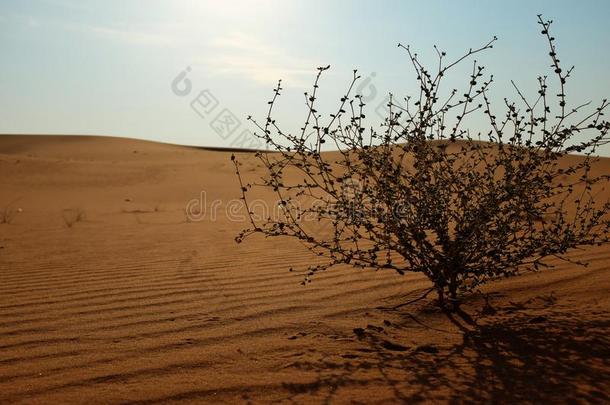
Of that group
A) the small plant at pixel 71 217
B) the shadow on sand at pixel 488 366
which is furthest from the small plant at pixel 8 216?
the shadow on sand at pixel 488 366

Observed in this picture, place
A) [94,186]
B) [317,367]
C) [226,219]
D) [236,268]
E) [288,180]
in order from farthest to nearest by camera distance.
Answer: [288,180] < [94,186] < [226,219] < [236,268] < [317,367]

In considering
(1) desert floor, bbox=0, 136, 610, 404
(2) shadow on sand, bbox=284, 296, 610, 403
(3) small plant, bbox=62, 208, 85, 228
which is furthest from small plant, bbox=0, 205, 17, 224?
(2) shadow on sand, bbox=284, 296, 610, 403

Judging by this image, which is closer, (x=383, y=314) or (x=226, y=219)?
(x=383, y=314)

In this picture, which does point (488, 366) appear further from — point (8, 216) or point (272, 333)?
point (8, 216)

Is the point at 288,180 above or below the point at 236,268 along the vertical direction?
above

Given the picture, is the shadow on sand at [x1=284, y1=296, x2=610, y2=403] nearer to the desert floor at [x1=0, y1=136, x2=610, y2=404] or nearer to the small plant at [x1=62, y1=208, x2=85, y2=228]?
the desert floor at [x1=0, y1=136, x2=610, y2=404]

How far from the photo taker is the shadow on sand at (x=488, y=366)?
89.4 inches

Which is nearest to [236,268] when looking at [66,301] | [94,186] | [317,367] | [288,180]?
[66,301]

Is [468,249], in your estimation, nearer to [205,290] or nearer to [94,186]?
[205,290]

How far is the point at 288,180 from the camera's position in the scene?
1853 centimetres

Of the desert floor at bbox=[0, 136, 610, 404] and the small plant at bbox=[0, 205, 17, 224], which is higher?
the small plant at bbox=[0, 205, 17, 224]

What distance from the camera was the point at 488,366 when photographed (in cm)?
255

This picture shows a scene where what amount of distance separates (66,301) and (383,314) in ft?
6.85

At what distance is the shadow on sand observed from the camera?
227 centimetres
